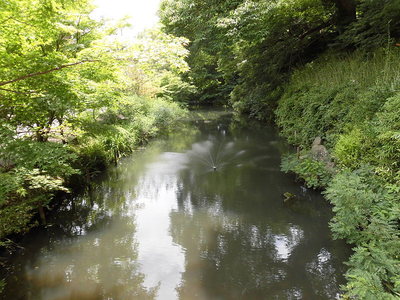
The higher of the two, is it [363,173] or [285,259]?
[363,173]

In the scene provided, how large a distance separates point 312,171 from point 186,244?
3.63 meters

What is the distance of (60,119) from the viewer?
6.29 metres

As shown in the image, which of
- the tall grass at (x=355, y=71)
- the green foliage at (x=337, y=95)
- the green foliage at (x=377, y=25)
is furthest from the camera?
the green foliage at (x=377, y=25)

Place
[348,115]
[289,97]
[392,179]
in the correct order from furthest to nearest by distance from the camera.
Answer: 1. [289,97]
2. [348,115]
3. [392,179]

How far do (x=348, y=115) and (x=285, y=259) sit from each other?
151 inches

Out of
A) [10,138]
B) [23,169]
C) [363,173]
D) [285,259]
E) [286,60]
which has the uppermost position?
[286,60]

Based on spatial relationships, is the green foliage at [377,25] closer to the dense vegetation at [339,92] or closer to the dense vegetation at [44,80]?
the dense vegetation at [339,92]

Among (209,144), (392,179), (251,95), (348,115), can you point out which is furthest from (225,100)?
(392,179)

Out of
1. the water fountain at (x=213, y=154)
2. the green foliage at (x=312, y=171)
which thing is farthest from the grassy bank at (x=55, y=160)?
the green foliage at (x=312, y=171)

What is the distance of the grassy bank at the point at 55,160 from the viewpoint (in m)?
4.23

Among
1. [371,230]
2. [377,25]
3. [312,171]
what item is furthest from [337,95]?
[371,230]

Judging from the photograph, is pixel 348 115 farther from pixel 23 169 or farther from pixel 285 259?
pixel 23 169

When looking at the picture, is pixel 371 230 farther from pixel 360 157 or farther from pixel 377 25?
pixel 377 25

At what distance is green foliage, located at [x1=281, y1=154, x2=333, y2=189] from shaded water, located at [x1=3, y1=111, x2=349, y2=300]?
0.99 feet
